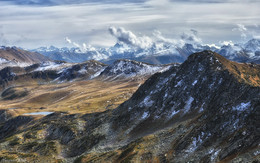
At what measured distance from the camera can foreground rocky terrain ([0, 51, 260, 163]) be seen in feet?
176

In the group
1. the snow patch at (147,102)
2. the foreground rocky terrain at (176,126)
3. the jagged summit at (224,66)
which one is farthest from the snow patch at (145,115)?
the jagged summit at (224,66)

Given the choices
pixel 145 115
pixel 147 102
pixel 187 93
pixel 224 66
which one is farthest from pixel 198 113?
pixel 147 102

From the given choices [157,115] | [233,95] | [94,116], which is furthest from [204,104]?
[94,116]

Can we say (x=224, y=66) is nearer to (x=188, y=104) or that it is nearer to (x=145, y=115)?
(x=188, y=104)

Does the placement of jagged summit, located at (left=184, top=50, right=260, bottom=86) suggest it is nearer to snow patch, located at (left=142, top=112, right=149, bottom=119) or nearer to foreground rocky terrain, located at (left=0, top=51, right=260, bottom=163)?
foreground rocky terrain, located at (left=0, top=51, right=260, bottom=163)

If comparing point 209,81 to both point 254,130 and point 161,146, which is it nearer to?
point 161,146

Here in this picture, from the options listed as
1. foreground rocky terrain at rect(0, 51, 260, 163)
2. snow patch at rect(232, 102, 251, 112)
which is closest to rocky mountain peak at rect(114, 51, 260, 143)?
foreground rocky terrain at rect(0, 51, 260, 163)

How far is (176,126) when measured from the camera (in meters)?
77.8

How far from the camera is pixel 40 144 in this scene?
107250 millimetres

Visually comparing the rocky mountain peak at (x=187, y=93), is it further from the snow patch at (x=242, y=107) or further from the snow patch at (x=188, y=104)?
the snow patch at (x=242, y=107)

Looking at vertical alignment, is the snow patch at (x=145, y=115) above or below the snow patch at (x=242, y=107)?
below

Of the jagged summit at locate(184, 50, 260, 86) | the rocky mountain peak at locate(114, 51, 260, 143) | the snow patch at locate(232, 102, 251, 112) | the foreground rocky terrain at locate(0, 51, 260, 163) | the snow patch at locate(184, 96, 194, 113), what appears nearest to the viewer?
the foreground rocky terrain at locate(0, 51, 260, 163)

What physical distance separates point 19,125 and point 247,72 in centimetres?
16459

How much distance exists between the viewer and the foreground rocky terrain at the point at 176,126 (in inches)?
2115
